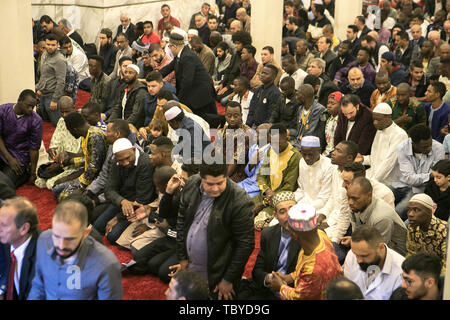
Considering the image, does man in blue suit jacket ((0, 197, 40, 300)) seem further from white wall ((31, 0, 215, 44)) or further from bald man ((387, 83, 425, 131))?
white wall ((31, 0, 215, 44))

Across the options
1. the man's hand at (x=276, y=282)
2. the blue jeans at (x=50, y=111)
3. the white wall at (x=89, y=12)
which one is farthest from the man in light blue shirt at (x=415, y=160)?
the white wall at (x=89, y=12)

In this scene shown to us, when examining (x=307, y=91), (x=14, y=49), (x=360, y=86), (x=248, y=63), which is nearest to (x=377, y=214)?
(x=307, y=91)

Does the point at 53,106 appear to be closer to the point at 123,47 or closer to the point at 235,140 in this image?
the point at 123,47

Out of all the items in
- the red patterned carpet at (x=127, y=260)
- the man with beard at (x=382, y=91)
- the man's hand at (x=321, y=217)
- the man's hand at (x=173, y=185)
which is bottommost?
the red patterned carpet at (x=127, y=260)

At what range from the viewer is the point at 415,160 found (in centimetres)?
664

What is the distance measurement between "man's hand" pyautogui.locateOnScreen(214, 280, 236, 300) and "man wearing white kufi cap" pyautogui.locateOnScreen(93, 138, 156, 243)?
1775 millimetres

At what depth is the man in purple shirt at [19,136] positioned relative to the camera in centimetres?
744

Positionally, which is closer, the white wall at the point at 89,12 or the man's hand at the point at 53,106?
the man's hand at the point at 53,106

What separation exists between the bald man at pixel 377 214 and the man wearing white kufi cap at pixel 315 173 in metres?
0.84

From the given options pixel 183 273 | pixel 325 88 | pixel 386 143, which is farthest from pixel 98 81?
pixel 183 273

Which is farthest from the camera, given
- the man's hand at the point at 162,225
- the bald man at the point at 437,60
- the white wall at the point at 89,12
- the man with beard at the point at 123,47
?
the white wall at the point at 89,12

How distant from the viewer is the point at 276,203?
17.0 feet

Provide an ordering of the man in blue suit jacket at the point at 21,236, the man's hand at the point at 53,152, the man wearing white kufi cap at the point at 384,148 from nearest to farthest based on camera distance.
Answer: the man in blue suit jacket at the point at 21,236 < the man wearing white kufi cap at the point at 384,148 < the man's hand at the point at 53,152

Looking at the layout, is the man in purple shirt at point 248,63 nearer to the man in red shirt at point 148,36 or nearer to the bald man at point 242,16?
the man in red shirt at point 148,36
